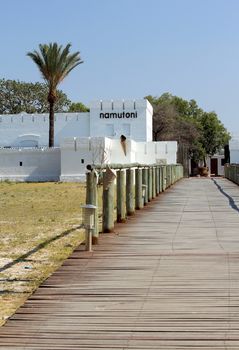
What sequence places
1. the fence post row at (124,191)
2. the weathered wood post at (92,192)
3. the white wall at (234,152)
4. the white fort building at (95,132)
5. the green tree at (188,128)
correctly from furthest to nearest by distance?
the green tree at (188,128), the white wall at (234,152), the white fort building at (95,132), the fence post row at (124,191), the weathered wood post at (92,192)

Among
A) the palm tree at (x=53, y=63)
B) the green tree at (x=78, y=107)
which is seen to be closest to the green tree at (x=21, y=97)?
the green tree at (x=78, y=107)

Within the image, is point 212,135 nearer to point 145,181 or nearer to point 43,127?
point 43,127

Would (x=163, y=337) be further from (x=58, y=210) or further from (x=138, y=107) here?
(x=138, y=107)

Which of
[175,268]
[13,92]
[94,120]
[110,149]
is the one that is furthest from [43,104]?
[175,268]

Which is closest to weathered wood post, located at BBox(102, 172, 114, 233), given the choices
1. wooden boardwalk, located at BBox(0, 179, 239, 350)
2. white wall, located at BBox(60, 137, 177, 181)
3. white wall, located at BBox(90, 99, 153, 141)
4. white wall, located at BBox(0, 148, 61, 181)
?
wooden boardwalk, located at BBox(0, 179, 239, 350)

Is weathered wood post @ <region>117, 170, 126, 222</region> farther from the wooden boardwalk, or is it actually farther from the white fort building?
the white fort building

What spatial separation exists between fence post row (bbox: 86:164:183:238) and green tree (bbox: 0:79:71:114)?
6525 centimetres

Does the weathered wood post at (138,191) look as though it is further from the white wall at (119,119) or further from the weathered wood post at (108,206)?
the white wall at (119,119)

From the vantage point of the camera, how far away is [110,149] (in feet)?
194

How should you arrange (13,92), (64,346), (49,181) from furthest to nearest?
(13,92), (49,181), (64,346)

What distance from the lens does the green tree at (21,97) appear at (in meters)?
93.0

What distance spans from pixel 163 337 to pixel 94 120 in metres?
65.2

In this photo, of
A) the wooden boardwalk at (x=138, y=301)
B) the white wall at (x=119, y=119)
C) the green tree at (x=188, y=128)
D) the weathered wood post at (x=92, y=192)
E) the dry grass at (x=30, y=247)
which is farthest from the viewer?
the green tree at (x=188, y=128)

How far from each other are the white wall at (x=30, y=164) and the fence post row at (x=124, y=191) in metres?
30.2
